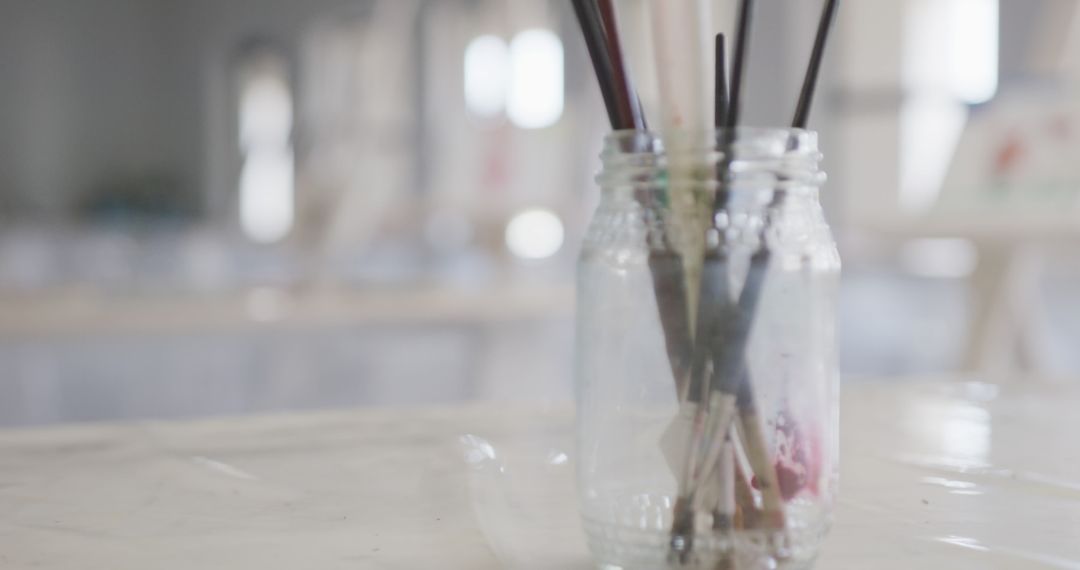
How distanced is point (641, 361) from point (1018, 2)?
509cm

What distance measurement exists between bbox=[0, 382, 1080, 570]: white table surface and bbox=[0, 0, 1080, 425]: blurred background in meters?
0.17

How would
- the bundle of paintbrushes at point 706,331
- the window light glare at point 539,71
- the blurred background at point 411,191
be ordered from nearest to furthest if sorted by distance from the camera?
the bundle of paintbrushes at point 706,331
the blurred background at point 411,191
the window light glare at point 539,71

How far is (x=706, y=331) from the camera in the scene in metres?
0.28

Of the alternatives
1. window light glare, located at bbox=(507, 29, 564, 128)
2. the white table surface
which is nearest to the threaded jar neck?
the white table surface

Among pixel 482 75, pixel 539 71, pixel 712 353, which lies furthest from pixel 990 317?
pixel 482 75

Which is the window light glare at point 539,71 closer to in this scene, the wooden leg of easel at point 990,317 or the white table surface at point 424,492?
the wooden leg of easel at point 990,317

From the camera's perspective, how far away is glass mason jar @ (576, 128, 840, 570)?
11.0 inches

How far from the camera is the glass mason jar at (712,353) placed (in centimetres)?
28

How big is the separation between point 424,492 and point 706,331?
0.62ft

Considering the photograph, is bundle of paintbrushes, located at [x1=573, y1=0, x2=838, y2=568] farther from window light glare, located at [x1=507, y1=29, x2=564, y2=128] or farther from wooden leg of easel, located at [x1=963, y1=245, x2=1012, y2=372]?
window light glare, located at [x1=507, y1=29, x2=564, y2=128]

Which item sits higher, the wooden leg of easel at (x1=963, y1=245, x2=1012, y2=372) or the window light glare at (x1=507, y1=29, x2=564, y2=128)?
the window light glare at (x1=507, y1=29, x2=564, y2=128)

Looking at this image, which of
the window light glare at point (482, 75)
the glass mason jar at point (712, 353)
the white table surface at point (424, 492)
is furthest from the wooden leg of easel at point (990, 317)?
the window light glare at point (482, 75)

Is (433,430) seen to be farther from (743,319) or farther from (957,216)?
(957,216)

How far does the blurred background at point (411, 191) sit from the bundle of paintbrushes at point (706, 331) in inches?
1.1
